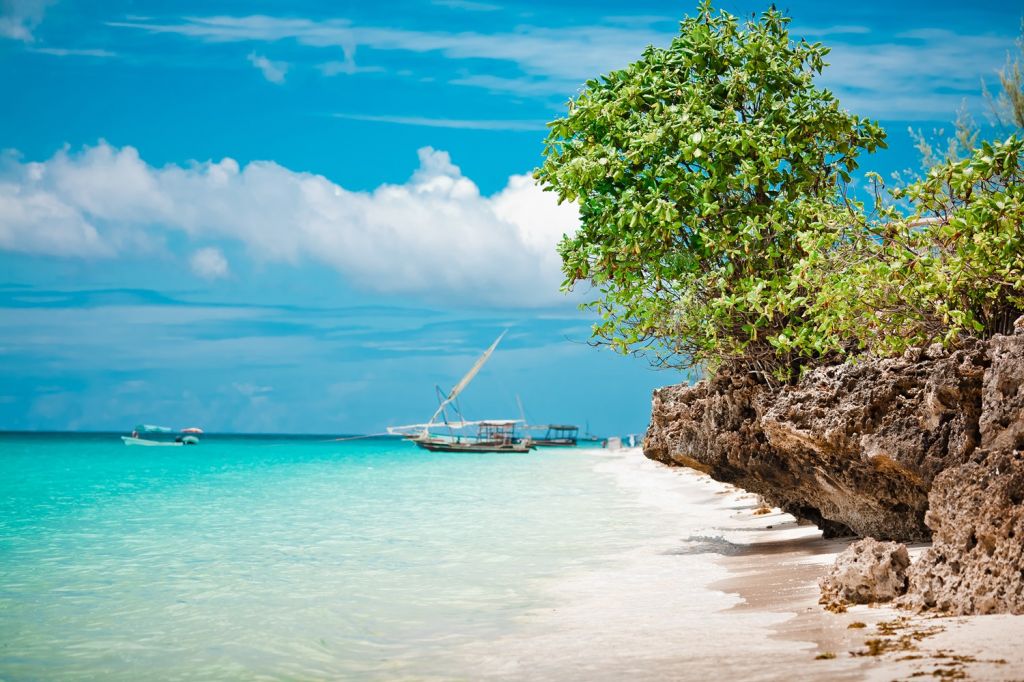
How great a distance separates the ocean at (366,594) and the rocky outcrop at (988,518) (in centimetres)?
123

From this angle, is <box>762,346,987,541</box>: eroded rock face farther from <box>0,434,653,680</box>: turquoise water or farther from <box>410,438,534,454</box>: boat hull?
<box>410,438,534,454</box>: boat hull

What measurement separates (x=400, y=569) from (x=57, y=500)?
19393 mm

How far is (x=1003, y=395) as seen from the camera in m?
6.76

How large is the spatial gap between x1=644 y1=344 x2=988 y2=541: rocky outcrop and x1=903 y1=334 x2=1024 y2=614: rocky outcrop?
0.37 meters

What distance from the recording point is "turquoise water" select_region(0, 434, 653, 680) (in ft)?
26.6

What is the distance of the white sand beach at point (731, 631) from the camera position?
563cm

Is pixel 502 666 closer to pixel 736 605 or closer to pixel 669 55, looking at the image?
pixel 736 605

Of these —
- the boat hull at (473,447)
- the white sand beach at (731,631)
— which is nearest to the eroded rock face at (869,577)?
the white sand beach at (731,631)

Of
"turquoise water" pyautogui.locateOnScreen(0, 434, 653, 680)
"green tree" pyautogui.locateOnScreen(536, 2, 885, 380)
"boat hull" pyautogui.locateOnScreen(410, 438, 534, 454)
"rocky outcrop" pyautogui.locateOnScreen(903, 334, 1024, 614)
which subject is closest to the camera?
"rocky outcrop" pyautogui.locateOnScreen(903, 334, 1024, 614)

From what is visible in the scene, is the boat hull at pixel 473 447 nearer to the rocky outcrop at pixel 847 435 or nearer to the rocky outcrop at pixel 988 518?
the rocky outcrop at pixel 847 435

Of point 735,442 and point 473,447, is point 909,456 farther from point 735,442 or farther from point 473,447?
point 473,447

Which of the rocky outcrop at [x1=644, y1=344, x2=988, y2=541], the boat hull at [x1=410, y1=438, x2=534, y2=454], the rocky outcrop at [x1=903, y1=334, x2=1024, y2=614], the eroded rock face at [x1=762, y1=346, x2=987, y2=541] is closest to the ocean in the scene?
the rocky outcrop at [x1=903, y1=334, x2=1024, y2=614]

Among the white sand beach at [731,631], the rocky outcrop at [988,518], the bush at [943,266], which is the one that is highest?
the bush at [943,266]

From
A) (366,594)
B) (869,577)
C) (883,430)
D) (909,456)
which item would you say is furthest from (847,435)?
(366,594)
